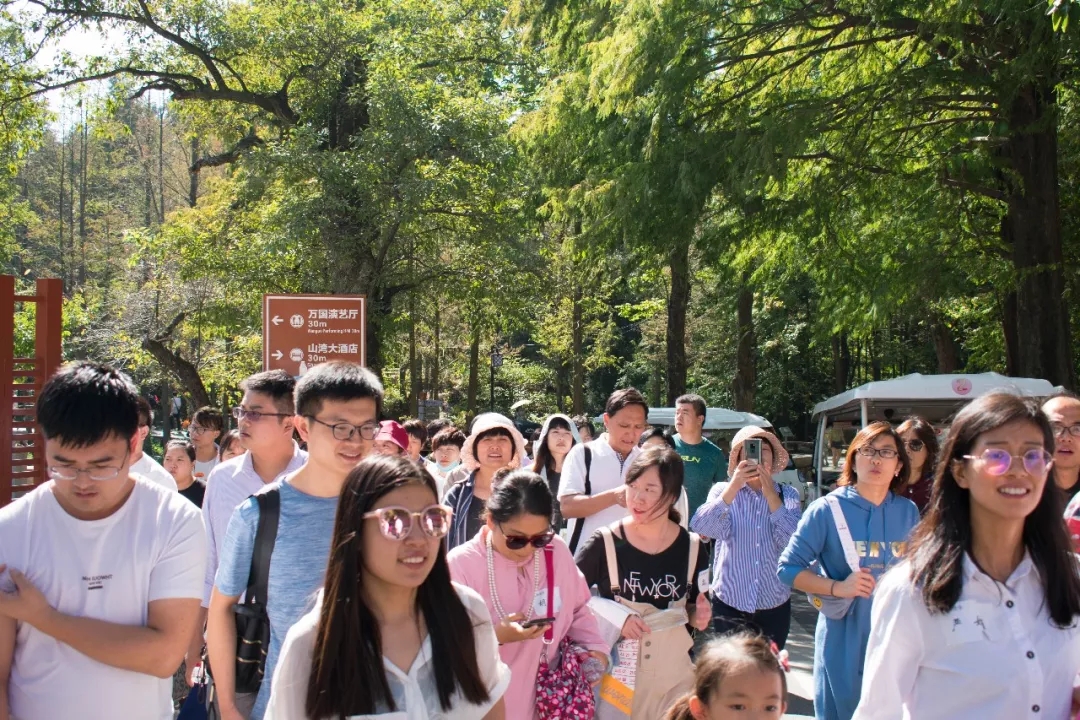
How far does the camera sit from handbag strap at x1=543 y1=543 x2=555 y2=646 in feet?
13.5

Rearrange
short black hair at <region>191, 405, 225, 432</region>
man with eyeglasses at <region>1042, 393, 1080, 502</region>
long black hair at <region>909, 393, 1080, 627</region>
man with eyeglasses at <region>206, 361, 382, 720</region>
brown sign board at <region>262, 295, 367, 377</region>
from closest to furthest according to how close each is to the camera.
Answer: long black hair at <region>909, 393, 1080, 627</region> → man with eyeglasses at <region>206, 361, 382, 720</region> → man with eyeglasses at <region>1042, 393, 1080, 502</region> → short black hair at <region>191, 405, 225, 432</region> → brown sign board at <region>262, 295, 367, 377</region>

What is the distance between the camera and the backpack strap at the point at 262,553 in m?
3.34

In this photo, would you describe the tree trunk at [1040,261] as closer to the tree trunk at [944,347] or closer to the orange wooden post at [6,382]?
the orange wooden post at [6,382]

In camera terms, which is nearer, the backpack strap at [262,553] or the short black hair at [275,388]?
the backpack strap at [262,553]

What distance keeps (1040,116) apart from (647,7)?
557 centimetres

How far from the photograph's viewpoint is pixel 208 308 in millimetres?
21922

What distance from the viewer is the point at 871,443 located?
479 cm

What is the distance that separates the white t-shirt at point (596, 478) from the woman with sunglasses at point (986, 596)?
3446 millimetres

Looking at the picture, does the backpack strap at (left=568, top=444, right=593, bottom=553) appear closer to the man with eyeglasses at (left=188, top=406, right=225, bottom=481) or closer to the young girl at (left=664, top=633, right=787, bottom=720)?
the young girl at (left=664, top=633, right=787, bottom=720)

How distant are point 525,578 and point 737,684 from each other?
4.42ft

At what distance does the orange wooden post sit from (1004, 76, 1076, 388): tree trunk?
12143 millimetres

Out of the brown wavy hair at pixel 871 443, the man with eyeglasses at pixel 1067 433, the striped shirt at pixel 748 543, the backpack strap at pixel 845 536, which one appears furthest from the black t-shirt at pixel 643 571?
the man with eyeglasses at pixel 1067 433

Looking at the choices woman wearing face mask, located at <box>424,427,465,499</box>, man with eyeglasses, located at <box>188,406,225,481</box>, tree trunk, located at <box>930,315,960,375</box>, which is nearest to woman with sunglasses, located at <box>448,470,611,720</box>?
man with eyeglasses, located at <box>188,406,225,481</box>

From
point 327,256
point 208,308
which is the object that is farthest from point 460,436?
point 208,308
